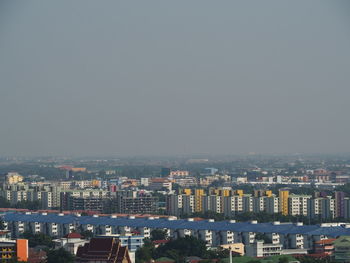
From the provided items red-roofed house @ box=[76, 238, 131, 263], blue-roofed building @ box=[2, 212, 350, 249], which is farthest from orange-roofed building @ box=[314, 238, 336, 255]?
red-roofed house @ box=[76, 238, 131, 263]

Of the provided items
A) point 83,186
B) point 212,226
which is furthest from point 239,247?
point 83,186

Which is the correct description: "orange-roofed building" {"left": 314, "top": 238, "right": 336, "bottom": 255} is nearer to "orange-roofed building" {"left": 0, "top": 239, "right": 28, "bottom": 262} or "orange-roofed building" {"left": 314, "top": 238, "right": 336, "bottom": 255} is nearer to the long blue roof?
the long blue roof

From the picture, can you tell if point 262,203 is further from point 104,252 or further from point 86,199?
point 104,252

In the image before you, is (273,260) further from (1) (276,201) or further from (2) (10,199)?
(2) (10,199)

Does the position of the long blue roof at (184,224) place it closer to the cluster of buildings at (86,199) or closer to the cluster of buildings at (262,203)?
the cluster of buildings at (262,203)

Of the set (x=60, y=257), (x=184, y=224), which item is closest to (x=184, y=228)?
(x=184, y=224)

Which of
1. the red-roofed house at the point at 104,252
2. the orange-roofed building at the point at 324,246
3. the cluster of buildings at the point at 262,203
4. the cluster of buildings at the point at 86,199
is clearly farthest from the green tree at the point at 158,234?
the cluster of buildings at the point at 86,199
